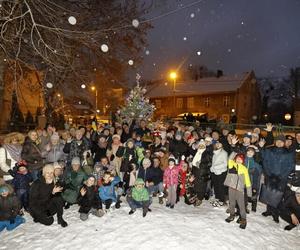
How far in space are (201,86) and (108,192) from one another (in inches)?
1658

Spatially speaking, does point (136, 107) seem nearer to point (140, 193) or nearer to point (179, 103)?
point (140, 193)

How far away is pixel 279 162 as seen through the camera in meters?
7.93

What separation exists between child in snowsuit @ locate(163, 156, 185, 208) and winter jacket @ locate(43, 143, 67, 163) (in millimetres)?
3161

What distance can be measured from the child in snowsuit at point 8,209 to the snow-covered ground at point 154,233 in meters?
0.21

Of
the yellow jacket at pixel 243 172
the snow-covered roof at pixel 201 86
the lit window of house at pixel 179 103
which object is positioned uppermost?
the snow-covered roof at pixel 201 86


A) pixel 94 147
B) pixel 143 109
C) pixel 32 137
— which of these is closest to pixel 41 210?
pixel 32 137

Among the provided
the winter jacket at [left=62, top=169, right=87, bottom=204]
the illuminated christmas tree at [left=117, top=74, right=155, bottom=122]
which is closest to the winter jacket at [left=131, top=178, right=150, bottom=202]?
the winter jacket at [left=62, top=169, right=87, bottom=204]

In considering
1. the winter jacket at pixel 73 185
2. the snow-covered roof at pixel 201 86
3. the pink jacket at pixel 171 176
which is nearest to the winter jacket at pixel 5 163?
the winter jacket at pixel 73 185

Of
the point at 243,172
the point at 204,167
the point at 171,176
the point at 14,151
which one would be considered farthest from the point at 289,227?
the point at 14,151

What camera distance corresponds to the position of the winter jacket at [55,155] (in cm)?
901

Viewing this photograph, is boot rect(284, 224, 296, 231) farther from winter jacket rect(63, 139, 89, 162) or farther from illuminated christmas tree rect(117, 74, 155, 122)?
illuminated christmas tree rect(117, 74, 155, 122)

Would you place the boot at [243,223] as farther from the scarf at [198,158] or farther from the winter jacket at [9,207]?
the winter jacket at [9,207]

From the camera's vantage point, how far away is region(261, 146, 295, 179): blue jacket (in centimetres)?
788

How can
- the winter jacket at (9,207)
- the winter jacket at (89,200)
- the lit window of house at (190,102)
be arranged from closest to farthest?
1. the winter jacket at (9,207)
2. the winter jacket at (89,200)
3. the lit window of house at (190,102)
